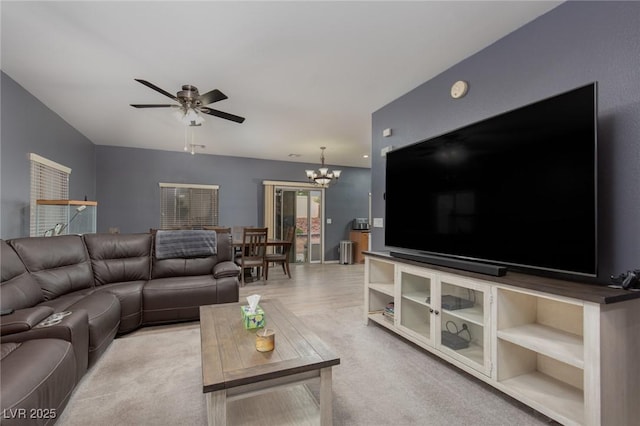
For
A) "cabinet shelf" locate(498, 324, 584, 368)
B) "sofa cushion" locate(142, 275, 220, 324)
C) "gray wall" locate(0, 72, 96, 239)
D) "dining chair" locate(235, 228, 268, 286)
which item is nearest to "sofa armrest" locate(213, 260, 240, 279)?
"sofa cushion" locate(142, 275, 220, 324)

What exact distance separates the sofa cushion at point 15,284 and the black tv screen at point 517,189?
3.20m

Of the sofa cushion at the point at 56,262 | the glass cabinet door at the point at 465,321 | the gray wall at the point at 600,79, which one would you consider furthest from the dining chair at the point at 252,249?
the gray wall at the point at 600,79

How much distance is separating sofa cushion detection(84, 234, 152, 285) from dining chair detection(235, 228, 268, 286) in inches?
66.3

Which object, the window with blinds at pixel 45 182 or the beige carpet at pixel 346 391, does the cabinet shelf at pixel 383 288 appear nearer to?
the beige carpet at pixel 346 391

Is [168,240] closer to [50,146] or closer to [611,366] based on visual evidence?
[50,146]

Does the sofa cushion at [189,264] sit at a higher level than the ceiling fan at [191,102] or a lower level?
lower

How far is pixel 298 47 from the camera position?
2518 millimetres

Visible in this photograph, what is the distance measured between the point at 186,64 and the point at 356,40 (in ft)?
5.21

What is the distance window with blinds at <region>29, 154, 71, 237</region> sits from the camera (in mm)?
3561

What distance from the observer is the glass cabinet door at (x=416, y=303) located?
2.55 metres

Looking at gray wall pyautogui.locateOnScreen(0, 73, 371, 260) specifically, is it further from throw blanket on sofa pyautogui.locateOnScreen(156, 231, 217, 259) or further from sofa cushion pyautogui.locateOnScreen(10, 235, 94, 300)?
throw blanket on sofa pyautogui.locateOnScreen(156, 231, 217, 259)

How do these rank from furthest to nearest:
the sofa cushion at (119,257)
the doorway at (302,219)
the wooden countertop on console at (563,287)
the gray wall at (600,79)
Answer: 1. the doorway at (302,219)
2. the sofa cushion at (119,257)
3. the gray wall at (600,79)
4. the wooden countertop on console at (563,287)

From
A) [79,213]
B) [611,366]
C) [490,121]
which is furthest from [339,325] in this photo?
[79,213]

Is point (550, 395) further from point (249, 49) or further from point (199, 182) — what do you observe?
point (199, 182)
